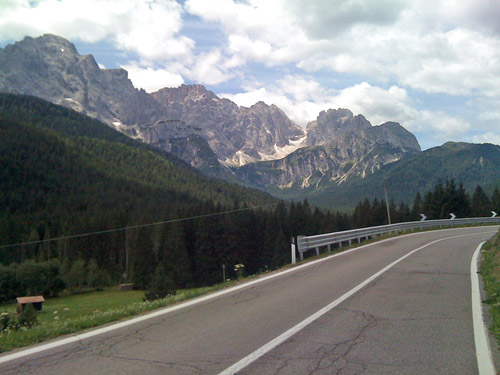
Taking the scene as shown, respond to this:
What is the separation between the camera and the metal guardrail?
1834 cm

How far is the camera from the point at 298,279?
41.4ft

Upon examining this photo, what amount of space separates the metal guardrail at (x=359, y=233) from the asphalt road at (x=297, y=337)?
22.6 ft

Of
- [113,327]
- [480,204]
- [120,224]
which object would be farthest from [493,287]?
[480,204]

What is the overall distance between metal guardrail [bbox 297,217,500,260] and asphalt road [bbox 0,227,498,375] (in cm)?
690

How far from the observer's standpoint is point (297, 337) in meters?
6.50

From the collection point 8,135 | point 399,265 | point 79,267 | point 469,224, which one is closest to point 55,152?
point 8,135

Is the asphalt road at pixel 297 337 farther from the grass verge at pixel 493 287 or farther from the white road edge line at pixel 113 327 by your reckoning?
the grass verge at pixel 493 287

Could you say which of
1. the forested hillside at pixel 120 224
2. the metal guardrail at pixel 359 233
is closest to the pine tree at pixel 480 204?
the forested hillside at pixel 120 224

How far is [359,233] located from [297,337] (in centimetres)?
2028

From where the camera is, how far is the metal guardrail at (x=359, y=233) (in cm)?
1834

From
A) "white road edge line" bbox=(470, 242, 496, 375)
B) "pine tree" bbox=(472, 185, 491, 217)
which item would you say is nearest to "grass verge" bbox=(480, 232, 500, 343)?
"white road edge line" bbox=(470, 242, 496, 375)

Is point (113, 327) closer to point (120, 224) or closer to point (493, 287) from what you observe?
point (493, 287)

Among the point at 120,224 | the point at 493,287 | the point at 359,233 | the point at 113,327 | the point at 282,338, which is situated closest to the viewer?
the point at 282,338

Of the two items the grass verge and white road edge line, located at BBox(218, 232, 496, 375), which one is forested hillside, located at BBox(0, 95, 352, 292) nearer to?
white road edge line, located at BBox(218, 232, 496, 375)
